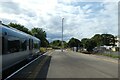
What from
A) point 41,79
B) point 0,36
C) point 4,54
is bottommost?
point 41,79

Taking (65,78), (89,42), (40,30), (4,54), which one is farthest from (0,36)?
(40,30)

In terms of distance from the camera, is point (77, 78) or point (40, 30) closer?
point (77, 78)

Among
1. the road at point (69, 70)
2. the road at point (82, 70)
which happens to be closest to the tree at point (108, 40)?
the road at point (82, 70)

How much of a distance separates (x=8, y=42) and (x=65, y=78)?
4506mm

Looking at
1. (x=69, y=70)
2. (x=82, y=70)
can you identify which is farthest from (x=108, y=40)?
(x=69, y=70)

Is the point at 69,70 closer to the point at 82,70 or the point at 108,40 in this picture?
the point at 82,70

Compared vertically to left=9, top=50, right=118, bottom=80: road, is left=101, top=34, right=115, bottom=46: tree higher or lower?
higher

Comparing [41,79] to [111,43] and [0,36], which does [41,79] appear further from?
[111,43]

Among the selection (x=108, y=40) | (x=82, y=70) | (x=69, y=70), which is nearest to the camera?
(x=69, y=70)

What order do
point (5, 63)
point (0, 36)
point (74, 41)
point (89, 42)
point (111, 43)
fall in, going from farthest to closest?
point (111, 43)
point (74, 41)
point (89, 42)
point (5, 63)
point (0, 36)

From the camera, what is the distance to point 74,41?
155750mm

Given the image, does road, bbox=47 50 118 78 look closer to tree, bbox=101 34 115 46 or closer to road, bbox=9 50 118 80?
road, bbox=9 50 118 80

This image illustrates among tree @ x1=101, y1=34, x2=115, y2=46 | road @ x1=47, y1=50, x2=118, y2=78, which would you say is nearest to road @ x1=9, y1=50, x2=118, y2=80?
road @ x1=47, y1=50, x2=118, y2=78

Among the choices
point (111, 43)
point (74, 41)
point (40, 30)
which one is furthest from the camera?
point (111, 43)
